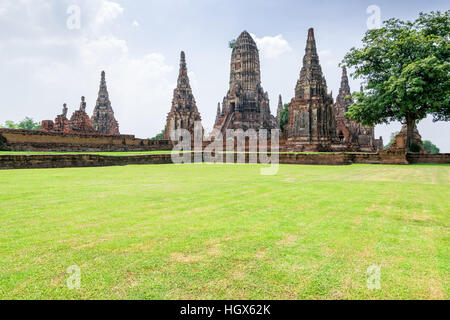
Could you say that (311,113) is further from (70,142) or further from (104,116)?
(104,116)

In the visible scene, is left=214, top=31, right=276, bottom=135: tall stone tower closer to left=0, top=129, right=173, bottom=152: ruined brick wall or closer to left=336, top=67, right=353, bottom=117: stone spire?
left=336, top=67, right=353, bottom=117: stone spire

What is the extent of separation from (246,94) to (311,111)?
22.4 meters

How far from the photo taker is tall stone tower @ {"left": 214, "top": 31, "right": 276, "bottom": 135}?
157 ft

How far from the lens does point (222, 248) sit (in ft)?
8.82

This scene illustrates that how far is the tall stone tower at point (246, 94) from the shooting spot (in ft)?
157

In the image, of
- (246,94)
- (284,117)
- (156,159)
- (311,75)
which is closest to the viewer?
(156,159)

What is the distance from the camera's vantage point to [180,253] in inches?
101

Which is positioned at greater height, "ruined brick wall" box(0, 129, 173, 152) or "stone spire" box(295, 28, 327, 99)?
"stone spire" box(295, 28, 327, 99)

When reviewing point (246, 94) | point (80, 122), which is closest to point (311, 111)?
point (246, 94)

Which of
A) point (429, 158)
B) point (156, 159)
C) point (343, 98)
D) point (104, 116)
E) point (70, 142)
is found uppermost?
point (343, 98)

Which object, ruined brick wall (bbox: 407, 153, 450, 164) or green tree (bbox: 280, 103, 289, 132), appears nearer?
ruined brick wall (bbox: 407, 153, 450, 164)

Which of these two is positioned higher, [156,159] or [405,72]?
[405,72]

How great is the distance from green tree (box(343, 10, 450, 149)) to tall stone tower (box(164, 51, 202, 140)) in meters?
22.4

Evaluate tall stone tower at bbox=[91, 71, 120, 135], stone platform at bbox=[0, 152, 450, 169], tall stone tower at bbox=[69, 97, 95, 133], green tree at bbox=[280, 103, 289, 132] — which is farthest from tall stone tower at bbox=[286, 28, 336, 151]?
tall stone tower at bbox=[91, 71, 120, 135]
